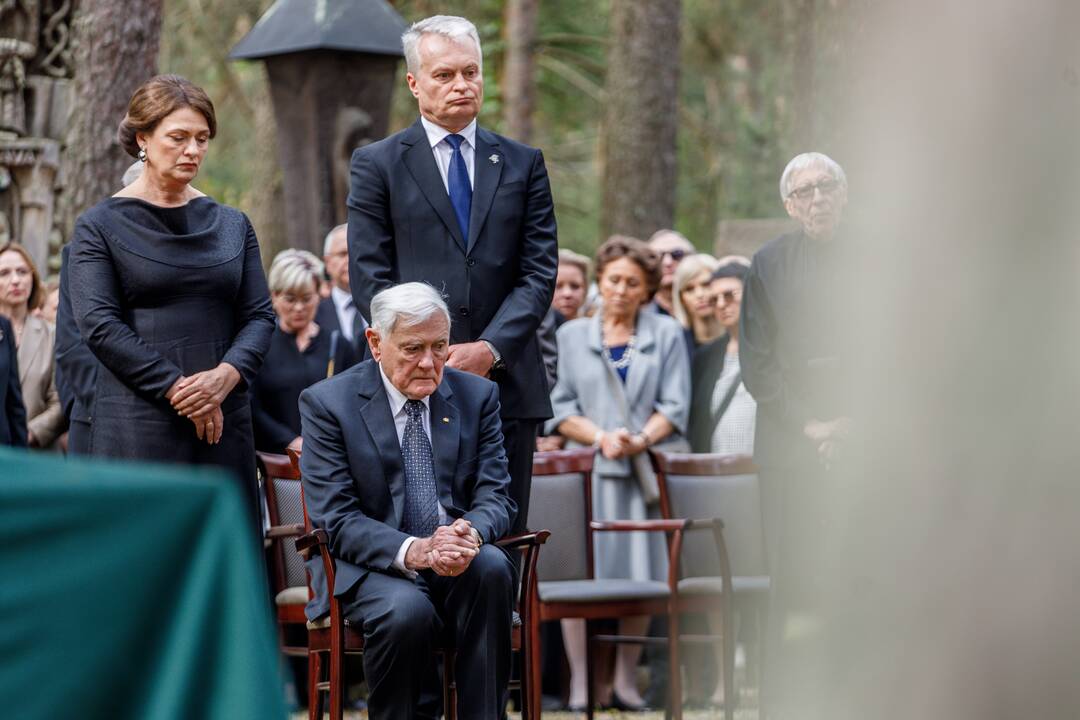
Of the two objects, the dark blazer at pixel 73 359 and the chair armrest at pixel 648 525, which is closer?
the dark blazer at pixel 73 359

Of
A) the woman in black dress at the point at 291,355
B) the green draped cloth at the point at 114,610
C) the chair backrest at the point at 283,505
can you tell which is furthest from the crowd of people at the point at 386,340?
the green draped cloth at the point at 114,610

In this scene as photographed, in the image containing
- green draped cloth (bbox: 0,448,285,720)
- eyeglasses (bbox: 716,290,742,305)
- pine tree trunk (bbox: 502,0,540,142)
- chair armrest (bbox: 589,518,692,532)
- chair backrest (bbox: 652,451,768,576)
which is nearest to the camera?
green draped cloth (bbox: 0,448,285,720)

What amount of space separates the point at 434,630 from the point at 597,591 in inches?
72.4

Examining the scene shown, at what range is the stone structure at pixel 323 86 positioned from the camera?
10.6 meters

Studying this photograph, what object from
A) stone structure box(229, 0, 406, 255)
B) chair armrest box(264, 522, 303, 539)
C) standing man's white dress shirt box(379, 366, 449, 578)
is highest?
stone structure box(229, 0, 406, 255)

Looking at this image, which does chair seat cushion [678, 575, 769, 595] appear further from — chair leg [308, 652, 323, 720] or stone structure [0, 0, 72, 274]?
stone structure [0, 0, 72, 274]

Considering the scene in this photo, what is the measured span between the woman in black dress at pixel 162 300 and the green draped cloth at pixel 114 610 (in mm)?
3058

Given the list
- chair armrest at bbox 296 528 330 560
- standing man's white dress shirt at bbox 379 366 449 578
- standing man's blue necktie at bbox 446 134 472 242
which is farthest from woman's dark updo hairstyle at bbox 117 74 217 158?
chair armrest at bbox 296 528 330 560

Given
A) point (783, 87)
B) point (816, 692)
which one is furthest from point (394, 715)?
point (783, 87)

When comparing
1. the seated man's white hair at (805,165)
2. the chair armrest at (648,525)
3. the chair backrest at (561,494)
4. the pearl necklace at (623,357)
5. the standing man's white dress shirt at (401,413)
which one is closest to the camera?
the standing man's white dress shirt at (401,413)

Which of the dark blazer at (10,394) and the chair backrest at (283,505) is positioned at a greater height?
the dark blazer at (10,394)

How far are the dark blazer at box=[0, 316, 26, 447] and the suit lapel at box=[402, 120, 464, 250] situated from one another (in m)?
2.51

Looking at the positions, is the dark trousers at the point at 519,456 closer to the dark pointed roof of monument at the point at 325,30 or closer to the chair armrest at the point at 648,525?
the chair armrest at the point at 648,525

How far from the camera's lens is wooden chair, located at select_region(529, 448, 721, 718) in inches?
261
